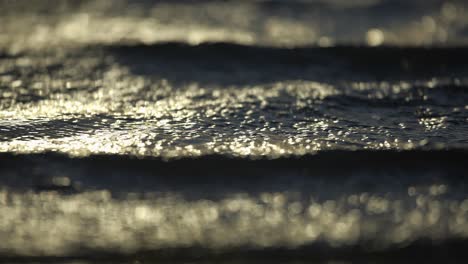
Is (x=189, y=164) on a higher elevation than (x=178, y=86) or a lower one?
lower

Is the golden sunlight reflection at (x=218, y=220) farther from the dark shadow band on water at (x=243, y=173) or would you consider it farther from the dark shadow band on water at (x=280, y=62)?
the dark shadow band on water at (x=280, y=62)

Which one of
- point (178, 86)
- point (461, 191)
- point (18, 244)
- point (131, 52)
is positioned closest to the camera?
point (18, 244)

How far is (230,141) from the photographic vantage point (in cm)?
78

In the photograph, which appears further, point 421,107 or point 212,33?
point 212,33

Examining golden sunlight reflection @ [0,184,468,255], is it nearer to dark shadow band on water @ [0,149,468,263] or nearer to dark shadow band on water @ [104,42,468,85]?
dark shadow band on water @ [0,149,468,263]

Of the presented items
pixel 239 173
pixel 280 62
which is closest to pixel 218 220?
pixel 239 173

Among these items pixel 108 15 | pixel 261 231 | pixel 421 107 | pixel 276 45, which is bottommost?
pixel 261 231

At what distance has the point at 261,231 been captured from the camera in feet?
2.05

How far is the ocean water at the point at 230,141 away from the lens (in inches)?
24.3

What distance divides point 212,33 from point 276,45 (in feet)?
0.41

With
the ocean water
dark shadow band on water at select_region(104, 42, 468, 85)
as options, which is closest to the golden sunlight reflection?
the ocean water

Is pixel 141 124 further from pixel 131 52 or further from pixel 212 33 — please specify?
pixel 212 33

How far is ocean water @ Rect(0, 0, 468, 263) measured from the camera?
0.62 m

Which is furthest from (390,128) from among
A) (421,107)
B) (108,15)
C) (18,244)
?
(108,15)
